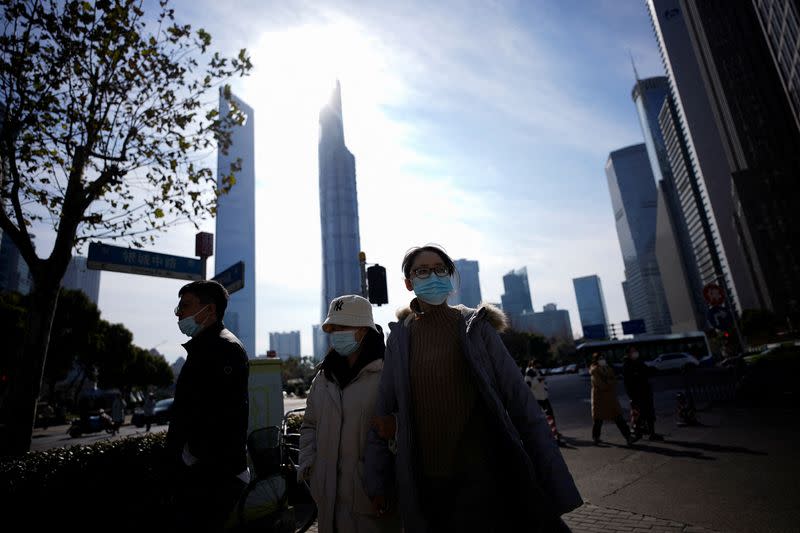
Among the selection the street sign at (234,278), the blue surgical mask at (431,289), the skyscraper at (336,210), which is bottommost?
the blue surgical mask at (431,289)

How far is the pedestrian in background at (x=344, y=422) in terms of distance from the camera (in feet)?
7.91

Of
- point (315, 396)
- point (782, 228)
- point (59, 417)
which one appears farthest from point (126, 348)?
point (782, 228)

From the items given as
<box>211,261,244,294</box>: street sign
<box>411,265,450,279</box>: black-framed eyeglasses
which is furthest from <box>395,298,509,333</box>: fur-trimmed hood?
<box>211,261,244,294</box>: street sign

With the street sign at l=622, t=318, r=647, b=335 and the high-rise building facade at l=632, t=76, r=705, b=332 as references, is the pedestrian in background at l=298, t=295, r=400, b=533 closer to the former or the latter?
the street sign at l=622, t=318, r=647, b=335

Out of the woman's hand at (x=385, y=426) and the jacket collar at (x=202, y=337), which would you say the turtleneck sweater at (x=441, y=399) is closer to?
the woman's hand at (x=385, y=426)

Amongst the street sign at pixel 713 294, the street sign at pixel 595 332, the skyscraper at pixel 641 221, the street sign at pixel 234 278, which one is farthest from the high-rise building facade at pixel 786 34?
the skyscraper at pixel 641 221

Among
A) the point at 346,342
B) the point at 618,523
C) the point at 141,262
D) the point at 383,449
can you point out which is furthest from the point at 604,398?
the point at 141,262

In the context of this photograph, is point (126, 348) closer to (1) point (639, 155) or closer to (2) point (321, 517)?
(2) point (321, 517)

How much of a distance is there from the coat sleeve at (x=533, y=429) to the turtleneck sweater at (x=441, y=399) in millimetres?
159

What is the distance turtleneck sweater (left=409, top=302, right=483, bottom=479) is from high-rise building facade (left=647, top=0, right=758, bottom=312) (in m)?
108

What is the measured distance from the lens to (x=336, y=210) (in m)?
155

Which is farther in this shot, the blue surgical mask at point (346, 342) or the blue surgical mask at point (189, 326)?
the blue surgical mask at point (189, 326)

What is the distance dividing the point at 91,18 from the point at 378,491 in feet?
28.6

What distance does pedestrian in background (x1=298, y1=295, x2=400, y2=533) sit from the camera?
2.41 metres
